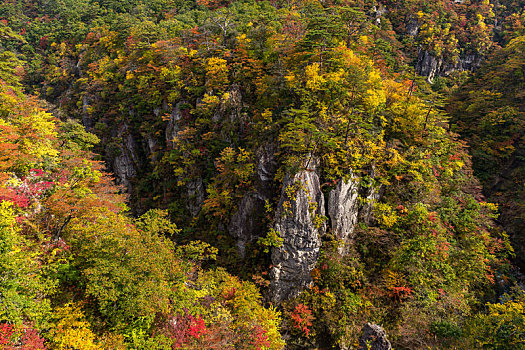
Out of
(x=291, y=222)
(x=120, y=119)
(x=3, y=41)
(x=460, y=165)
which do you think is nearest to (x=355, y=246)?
(x=291, y=222)

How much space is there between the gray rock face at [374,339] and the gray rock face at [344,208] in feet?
15.3

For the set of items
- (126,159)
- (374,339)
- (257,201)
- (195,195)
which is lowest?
(126,159)

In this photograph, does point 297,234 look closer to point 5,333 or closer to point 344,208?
point 344,208

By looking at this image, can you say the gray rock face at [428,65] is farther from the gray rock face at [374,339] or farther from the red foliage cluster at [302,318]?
the red foliage cluster at [302,318]

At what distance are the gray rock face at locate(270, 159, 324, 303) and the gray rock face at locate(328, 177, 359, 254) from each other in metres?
0.86

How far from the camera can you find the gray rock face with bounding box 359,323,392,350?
12.2 meters

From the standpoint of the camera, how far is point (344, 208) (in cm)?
1609

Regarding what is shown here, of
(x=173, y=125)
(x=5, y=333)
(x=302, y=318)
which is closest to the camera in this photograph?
(x=5, y=333)

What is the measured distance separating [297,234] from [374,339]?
22.5ft

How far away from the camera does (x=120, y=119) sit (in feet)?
104

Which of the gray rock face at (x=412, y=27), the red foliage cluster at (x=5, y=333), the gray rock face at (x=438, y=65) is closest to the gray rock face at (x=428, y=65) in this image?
the gray rock face at (x=438, y=65)

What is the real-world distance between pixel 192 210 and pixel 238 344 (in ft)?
48.6

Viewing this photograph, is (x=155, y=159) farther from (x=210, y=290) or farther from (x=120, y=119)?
(x=210, y=290)

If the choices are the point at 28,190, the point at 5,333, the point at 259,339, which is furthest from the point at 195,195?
the point at 5,333
